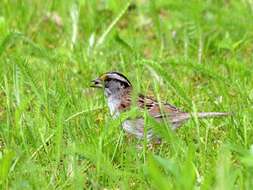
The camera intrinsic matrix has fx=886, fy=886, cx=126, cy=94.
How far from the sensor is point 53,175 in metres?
4.71

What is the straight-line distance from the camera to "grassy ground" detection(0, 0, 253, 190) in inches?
177

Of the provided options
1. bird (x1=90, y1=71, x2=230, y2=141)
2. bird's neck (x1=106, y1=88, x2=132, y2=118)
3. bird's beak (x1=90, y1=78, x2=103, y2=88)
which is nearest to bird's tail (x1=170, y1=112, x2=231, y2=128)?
bird (x1=90, y1=71, x2=230, y2=141)

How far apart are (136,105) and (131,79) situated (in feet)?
5.10

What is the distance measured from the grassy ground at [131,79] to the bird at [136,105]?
9 cm

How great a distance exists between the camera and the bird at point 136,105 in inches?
215

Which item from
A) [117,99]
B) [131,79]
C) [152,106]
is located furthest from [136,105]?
[131,79]

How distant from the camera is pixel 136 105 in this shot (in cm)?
513

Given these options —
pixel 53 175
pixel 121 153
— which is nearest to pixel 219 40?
pixel 121 153

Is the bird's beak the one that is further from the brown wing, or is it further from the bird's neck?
the brown wing

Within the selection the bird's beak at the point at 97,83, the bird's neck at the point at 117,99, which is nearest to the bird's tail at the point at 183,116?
the bird's neck at the point at 117,99

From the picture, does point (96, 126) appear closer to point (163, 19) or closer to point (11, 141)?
point (11, 141)

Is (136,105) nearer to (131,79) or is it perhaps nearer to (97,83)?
(97,83)

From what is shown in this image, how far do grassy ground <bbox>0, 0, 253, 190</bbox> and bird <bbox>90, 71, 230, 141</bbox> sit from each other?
0.30 ft

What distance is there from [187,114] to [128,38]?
220cm
